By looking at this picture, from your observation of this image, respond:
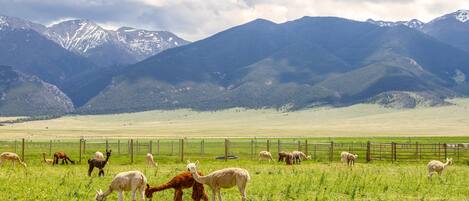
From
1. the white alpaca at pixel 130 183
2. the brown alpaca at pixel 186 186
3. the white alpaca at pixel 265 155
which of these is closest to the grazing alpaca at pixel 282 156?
the white alpaca at pixel 265 155

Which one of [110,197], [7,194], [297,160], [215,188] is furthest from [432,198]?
[297,160]

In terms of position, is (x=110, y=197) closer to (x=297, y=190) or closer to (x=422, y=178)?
(x=297, y=190)

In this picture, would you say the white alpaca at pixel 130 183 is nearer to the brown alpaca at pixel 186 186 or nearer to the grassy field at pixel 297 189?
the brown alpaca at pixel 186 186

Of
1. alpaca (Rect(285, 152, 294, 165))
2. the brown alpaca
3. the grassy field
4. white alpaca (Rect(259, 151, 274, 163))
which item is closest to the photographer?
the brown alpaca

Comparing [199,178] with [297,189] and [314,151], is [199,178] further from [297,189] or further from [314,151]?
[314,151]

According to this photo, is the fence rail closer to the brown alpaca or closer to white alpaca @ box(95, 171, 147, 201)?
the brown alpaca

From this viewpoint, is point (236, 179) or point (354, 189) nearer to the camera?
point (236, 179)

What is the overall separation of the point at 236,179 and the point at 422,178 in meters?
14.0

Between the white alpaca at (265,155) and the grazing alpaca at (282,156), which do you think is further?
the white alpaca at (265,155)

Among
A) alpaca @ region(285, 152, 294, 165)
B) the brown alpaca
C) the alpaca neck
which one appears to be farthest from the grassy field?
alpaca @ region(285, 152, 294, 165)

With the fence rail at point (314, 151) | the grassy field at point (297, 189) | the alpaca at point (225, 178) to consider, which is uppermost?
the alpaca at point (225, 178)

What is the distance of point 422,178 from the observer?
3017 cm

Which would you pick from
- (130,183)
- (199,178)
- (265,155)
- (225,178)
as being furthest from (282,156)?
(130,183)

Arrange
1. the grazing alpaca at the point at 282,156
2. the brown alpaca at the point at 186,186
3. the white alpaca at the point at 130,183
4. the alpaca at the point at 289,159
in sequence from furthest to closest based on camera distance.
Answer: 1. the grazing alpaca at the point at 282,156
2. the alpaca at the point at 289,159
3. the brown alpaca at the point at 186,186
4. the white alpaca at the point at 130,183
